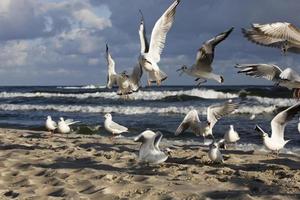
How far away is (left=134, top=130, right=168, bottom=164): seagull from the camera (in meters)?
7.70

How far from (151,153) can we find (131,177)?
745 mm

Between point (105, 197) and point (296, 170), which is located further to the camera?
point (296, 170)

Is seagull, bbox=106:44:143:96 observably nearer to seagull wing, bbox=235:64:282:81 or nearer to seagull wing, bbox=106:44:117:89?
seagull wing, bbox=106:44:117:89

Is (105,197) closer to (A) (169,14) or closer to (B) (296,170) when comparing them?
(B) (296,170)

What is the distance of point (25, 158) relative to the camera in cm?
902

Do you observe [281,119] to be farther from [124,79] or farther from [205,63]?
[124,79]

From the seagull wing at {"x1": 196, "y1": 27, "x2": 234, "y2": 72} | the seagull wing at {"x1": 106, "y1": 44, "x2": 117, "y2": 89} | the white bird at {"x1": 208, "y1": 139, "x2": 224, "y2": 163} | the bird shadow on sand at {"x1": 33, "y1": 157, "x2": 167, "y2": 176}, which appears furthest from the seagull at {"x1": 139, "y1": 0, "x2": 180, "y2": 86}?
the bird shadow on sand at {"x1": 33, "y1": 157, "x2": 167, "y2": 176}

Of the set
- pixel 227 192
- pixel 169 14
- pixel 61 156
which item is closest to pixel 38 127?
pixel 61 156

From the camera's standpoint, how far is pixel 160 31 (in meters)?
8.88

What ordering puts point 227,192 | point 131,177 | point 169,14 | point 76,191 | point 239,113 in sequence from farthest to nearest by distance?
1. point 239,113
2. point 169,14
3. point 131,177
4. point 76,191
5. point 227,192

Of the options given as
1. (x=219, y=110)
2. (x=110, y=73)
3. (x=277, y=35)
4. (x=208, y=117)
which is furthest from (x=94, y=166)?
(x=277, y=35)

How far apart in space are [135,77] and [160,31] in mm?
1238

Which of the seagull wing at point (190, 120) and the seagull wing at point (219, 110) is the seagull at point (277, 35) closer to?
the seagull wing at point (219, 110)

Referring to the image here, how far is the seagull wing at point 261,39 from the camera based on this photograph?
7992mm
